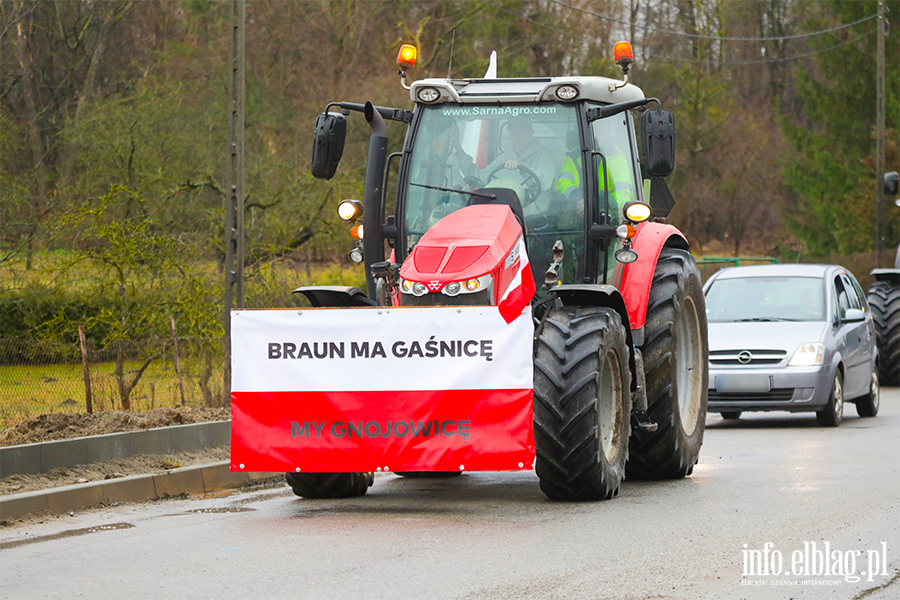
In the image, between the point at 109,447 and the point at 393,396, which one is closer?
the point at 393,396

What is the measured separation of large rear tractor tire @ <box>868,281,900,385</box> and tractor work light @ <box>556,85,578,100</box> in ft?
40.8

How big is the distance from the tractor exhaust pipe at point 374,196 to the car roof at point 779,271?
8.20m

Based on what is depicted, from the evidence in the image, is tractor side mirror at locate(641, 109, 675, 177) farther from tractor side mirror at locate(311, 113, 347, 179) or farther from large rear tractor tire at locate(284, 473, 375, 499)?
large rear tractor tire at locate(284, 473, 375, 499)

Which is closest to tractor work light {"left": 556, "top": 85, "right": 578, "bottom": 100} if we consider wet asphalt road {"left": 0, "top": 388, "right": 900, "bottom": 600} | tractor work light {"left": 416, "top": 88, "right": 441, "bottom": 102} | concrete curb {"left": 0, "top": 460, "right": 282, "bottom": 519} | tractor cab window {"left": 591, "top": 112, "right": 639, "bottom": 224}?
tractor cab window {"left": 591, "top": 112, "right": 639, "bottom": 224}

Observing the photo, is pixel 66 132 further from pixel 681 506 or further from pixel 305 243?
pixel 681 506

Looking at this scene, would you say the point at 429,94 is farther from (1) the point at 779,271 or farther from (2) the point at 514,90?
(1) the point at 779,271

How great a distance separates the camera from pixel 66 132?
2508cm

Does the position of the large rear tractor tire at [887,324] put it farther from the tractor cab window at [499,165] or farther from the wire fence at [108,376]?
the tractor cab window at [499,165]

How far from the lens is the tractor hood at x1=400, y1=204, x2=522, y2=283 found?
28.6 ft

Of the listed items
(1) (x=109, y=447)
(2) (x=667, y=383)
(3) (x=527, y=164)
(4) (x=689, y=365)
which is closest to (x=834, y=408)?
(4) (x=689, y=365)

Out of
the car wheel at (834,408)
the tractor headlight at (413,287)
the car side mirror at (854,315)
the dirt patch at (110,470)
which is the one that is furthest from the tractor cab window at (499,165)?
the car side mirror at (854,315)

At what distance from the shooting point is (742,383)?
14891 millimetres

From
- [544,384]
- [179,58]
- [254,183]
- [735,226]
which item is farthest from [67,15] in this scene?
[735,226]

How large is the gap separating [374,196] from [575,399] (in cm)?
253
